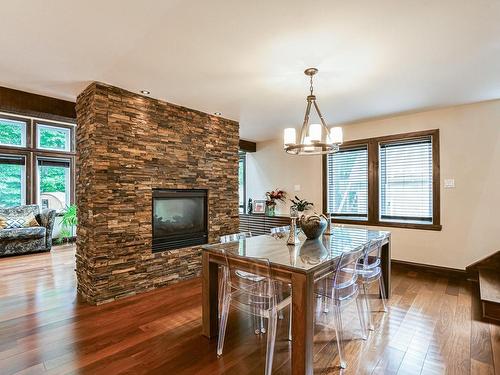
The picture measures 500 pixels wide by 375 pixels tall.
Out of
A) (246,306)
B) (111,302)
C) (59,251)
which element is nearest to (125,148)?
(111,302)

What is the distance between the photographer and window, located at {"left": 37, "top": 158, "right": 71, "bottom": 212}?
20.9ft

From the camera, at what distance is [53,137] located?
6.52 m

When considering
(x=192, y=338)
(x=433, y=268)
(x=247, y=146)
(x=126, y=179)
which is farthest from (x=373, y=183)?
(x=126, y=179)

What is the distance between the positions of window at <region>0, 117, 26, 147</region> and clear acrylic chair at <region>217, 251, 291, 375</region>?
21.4 feet

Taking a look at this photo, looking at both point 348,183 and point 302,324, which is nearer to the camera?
point 302,324

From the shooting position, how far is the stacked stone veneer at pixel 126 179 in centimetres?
302

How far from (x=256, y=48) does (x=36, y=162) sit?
6.44m

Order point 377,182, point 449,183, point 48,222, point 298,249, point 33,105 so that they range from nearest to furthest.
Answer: point 298,249
point 33,105
point 449,183
point 377,182
point 48,222

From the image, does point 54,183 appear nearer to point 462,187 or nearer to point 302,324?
point 302,324

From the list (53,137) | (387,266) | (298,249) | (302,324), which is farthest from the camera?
(53,137)

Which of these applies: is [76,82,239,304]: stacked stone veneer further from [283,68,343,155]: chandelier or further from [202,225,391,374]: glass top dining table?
[283,68,343,155]: chandelier

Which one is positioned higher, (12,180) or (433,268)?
(12,180)

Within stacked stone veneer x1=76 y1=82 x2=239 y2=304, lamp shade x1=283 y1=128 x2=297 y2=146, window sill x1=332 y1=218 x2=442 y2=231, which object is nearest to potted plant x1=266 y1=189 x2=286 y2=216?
window sill x1=332 y1=218 x2=442 y2=231

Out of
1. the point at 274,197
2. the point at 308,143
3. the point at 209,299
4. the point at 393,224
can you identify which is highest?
the point at 308,143
